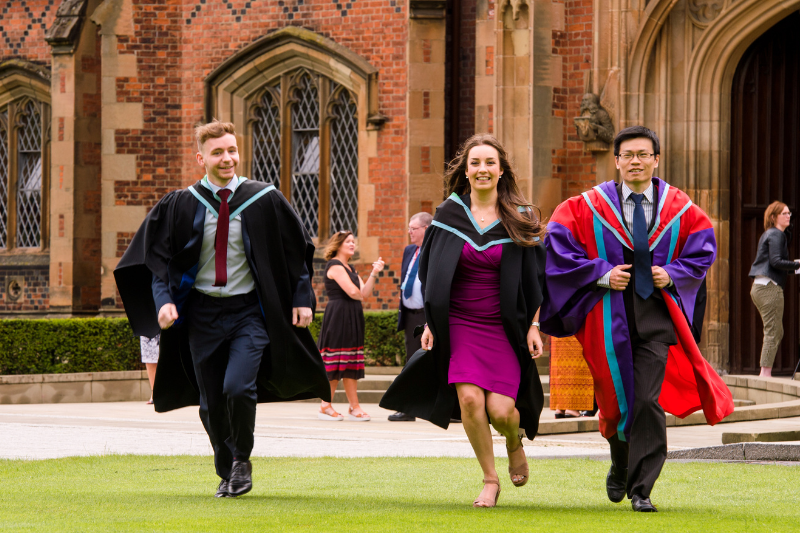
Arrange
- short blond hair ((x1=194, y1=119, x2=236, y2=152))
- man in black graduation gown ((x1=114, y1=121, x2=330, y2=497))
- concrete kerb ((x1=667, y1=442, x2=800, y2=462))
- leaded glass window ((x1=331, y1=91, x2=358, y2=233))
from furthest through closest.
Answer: leaded glass window ((x1=331, y1=91, x2=358, y2=233)) < concrete kerb ((x1=667, y1=442, x2=800, y2=462)) < short blond hair ((x1=194, y1=119, x2=236, y2=152)) < man in black graduation gown ((x1=114, y1=121, x2=330, y2=497))

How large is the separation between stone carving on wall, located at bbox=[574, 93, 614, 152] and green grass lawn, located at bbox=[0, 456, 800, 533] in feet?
22.6

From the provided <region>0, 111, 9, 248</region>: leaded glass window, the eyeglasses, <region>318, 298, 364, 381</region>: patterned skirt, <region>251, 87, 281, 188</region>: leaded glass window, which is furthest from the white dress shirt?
<region>0, 111, 9, 248</region>: leaded glass window

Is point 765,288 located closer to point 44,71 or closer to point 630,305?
point 630,305

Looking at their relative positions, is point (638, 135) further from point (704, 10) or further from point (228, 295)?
point (704, 10)

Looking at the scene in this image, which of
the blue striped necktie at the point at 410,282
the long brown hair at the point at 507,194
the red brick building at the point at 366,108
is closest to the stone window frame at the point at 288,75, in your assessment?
the red brick building at the point at 366,108

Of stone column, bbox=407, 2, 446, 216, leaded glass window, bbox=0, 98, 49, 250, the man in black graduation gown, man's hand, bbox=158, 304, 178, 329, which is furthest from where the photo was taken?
leaded glass window, bbox=0, 98, 49, 250

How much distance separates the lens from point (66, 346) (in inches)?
611

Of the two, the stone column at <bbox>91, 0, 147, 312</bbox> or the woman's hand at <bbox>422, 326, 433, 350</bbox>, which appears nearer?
the woman's hand at <bbox>422, 326, 433, 350</bbox>

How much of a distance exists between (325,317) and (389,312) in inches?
154

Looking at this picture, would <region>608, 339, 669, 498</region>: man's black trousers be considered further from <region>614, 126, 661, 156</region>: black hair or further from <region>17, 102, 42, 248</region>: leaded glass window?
<region>17, 102, 42, 248</region>: leaded glass window

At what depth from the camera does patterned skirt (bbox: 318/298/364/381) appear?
38.9 ft

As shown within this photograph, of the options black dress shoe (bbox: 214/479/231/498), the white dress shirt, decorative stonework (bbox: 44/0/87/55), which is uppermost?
decorative stonework (bbox: 44/0/87/55)

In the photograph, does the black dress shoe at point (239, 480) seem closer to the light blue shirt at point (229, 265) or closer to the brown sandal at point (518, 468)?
the light blue shirt at point (229, 265)

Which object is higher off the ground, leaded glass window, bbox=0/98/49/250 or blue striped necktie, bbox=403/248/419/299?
leaded glass window, bbox=0/98/49/250
